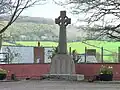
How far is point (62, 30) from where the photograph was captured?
85.2ft

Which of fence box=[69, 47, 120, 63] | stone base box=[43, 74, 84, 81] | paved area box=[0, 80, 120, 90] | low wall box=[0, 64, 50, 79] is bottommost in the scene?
paved area box=[0, 80, 120, 90]

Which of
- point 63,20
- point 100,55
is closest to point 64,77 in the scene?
point 63,20

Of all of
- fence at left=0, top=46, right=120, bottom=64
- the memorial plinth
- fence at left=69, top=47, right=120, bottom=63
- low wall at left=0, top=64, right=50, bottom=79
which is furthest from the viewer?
fence at left=69, top=47, right=120, bottom=63

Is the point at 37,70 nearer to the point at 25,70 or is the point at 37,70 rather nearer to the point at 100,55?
the point at 25,70

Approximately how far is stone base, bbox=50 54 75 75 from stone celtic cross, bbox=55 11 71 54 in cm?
41

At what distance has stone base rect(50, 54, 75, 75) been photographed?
2550cm

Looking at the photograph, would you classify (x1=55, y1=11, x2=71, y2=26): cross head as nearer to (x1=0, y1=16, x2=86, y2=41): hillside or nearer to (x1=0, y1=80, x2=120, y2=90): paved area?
(x1=0, y1=80, x2=120, y2=90): paved area

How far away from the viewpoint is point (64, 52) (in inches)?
1017

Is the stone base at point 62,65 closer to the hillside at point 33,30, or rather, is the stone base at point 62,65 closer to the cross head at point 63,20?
the cross head at point 63,20

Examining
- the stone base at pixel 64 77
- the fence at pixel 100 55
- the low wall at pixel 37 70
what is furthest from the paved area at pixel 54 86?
the fence at pixel 100 55

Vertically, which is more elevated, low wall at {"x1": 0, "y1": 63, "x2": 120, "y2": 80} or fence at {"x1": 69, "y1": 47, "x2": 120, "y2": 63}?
fence at {"x1": 69, "y1": 47, "x2": 120, "y2": 63}

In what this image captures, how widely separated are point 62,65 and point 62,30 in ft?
7.54

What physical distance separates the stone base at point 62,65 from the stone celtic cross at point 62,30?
41 cm

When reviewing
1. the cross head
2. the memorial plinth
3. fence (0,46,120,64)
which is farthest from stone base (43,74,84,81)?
fence (0,46,120,64)
